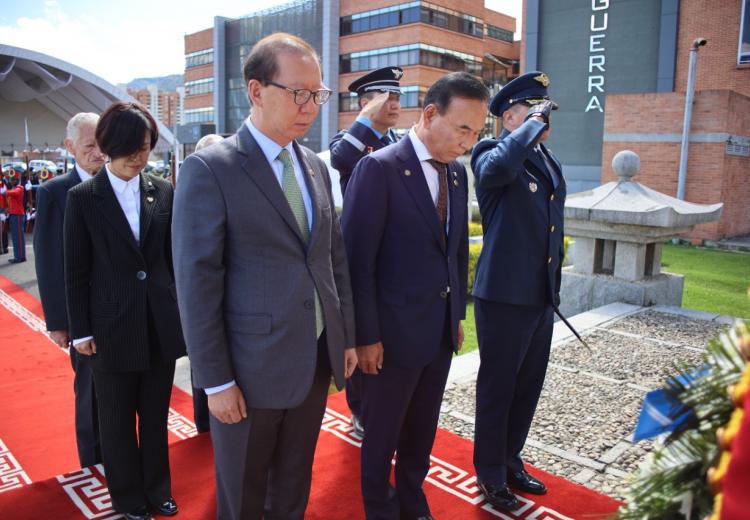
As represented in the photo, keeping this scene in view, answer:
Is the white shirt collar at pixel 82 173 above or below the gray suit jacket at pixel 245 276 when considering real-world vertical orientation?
above

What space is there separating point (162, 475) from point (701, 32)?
65.0 feet

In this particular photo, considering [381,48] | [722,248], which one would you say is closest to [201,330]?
[722,248]

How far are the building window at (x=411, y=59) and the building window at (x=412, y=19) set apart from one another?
1.54 m

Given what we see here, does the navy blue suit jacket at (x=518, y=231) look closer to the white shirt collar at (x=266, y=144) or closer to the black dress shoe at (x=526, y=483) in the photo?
the black dress shoe at (x=526, y=483)

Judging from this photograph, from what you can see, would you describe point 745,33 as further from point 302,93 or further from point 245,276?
point 245,276

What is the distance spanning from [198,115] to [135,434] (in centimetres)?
5493

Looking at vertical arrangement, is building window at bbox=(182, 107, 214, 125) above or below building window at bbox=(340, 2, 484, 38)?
below

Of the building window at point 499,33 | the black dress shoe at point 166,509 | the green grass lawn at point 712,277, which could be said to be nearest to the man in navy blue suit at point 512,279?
the black dress shoe at point 166,509

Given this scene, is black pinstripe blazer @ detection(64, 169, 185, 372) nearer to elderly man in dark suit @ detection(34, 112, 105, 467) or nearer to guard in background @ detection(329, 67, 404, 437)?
elderly man in dark suit @ detection(34, 112, 105, 467)

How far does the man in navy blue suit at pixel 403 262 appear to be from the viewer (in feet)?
7.77

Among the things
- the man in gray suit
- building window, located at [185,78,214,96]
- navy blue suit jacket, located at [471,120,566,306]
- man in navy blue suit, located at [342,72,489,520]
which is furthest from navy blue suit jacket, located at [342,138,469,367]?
building window, located at [185,78,214,96]

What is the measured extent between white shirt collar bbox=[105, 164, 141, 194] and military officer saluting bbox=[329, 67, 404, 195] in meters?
1.36

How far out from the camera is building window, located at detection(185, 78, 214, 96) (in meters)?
51.8

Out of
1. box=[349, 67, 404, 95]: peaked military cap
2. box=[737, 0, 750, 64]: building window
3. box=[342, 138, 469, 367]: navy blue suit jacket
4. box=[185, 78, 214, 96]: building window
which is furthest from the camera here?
box=[185, 78, 214, 96]: building window
